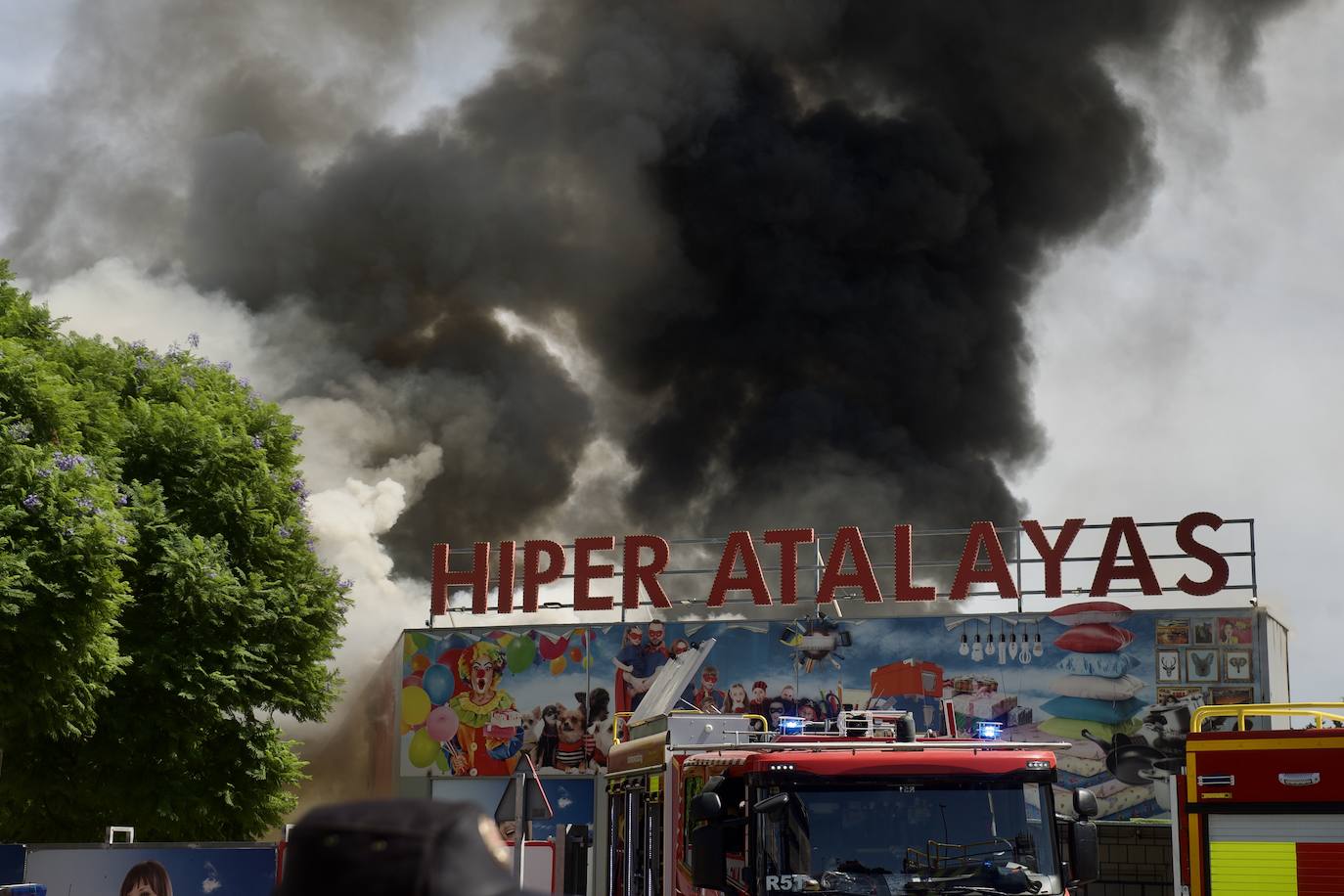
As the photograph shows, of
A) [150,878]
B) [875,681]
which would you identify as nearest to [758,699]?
[875,681]

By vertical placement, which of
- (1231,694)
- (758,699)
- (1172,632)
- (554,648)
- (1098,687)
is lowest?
(758,699)

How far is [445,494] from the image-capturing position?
231ft

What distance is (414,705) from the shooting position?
36625mm

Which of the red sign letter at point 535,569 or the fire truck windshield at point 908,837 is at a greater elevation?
the red sign letter at point 535,569

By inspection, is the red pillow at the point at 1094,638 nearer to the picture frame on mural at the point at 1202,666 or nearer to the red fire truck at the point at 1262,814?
the picture frame on mural at the point at 1202,666

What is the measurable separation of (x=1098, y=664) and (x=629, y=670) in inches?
385

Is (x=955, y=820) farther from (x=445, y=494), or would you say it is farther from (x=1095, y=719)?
(x=445, y=494)

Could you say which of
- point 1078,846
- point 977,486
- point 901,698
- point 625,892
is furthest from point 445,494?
point 1078,846

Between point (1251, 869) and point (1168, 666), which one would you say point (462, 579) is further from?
point (1251, 869)

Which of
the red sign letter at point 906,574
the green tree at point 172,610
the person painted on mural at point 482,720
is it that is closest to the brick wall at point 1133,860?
the red sign letter at point 906,574

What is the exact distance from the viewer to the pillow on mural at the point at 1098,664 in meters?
32.9

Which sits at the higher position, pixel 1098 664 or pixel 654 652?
pixel 654 652

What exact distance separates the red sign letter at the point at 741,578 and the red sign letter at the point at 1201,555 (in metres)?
8.69

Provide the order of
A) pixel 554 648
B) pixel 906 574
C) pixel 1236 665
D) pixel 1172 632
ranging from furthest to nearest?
1. pixel 554 648
2. pixel 906 574
3. pixel 1172 632
4. pixel 1236 665
